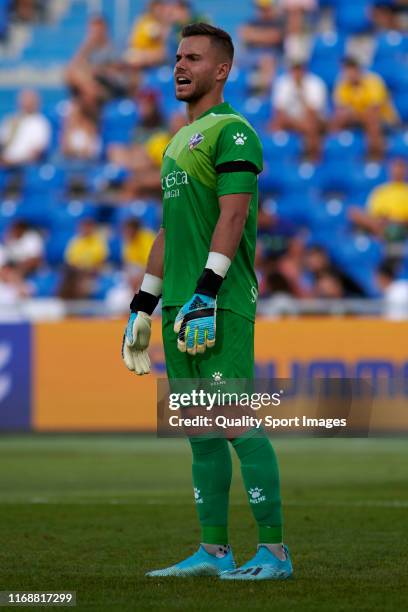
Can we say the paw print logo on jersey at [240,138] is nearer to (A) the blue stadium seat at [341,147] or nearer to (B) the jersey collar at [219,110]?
(B) the jersey collar at [219,110]

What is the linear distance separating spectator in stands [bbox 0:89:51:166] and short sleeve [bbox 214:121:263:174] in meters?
13.6

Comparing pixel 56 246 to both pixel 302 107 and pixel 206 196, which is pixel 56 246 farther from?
pixel 206 196

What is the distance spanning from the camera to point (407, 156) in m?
16.6

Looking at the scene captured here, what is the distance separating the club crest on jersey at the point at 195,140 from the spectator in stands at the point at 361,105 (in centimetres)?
1192

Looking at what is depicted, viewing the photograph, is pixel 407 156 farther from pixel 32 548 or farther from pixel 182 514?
pixel 32 548

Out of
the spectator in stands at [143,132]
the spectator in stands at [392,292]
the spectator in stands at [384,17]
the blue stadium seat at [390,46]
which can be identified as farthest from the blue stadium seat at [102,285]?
the spectator in stands at [384,17]

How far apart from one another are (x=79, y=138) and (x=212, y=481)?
13.4 metres

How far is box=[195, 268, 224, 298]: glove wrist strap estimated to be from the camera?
4.98m

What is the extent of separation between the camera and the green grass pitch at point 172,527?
4.79 m

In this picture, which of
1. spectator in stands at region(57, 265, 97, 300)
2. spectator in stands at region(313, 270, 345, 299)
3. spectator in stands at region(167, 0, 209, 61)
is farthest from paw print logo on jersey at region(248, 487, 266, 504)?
spectator in stands at region(167, 0, 209, 61)

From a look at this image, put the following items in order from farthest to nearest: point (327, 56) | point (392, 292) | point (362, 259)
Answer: point (327, 56) → point (362, 259) → point (392, 292)

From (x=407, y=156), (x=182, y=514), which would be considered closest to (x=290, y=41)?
(x=407, y=156)

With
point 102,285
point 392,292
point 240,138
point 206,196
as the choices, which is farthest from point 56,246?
point 240,138

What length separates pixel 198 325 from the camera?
494 cm
